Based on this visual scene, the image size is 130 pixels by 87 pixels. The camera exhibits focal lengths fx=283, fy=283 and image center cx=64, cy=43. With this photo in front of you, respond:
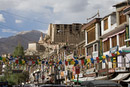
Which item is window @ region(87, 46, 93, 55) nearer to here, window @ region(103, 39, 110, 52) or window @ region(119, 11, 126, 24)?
window @ region(103, 39, 110, 52)

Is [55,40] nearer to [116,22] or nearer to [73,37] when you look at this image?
[73,37]

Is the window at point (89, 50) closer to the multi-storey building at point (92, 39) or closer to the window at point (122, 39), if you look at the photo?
the multi-storey building at point (92, 39)

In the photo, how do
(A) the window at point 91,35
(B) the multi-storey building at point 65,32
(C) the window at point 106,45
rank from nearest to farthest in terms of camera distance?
(C) the window at point 106,45
(A) the window at point 91,35
(B) the multi-storey building at point 65,32

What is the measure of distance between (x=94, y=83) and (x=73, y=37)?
405 ft

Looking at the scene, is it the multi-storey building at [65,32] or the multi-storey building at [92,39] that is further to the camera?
the multi-storey building at [65,32]

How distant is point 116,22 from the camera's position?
37.7 metres

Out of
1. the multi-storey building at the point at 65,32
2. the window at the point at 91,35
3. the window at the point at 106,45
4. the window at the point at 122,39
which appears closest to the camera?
the window at the point at 122,39

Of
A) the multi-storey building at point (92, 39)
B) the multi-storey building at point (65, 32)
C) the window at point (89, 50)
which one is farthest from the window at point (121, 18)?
the multi-storey building at point (65, 32)

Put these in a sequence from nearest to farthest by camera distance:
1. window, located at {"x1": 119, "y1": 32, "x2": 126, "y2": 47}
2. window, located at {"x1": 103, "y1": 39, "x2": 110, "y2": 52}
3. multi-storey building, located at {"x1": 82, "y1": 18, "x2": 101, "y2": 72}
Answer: window, located at {"x1": 119, "y1": 32, "x2": 126, "y2": 47}, window, located at {"x1": 103, "y1": 39, "x2": 110, "y2": 52}, multi-storey building, located at {"x1": 82, "y1": 18, "x2": 101, "y2": 72}

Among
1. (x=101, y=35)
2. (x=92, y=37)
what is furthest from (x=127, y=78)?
(x=92, y=37)

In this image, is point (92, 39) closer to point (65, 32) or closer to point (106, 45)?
point (106, 45)

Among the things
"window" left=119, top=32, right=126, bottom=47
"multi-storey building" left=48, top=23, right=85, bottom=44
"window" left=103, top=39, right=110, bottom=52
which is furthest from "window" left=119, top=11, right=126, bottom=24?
"multi-storey building" left=48, top=23, right=85, bottom=44

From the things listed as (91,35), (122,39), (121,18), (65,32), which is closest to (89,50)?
(91,35)

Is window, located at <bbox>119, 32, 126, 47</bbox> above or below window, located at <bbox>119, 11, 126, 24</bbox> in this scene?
below
